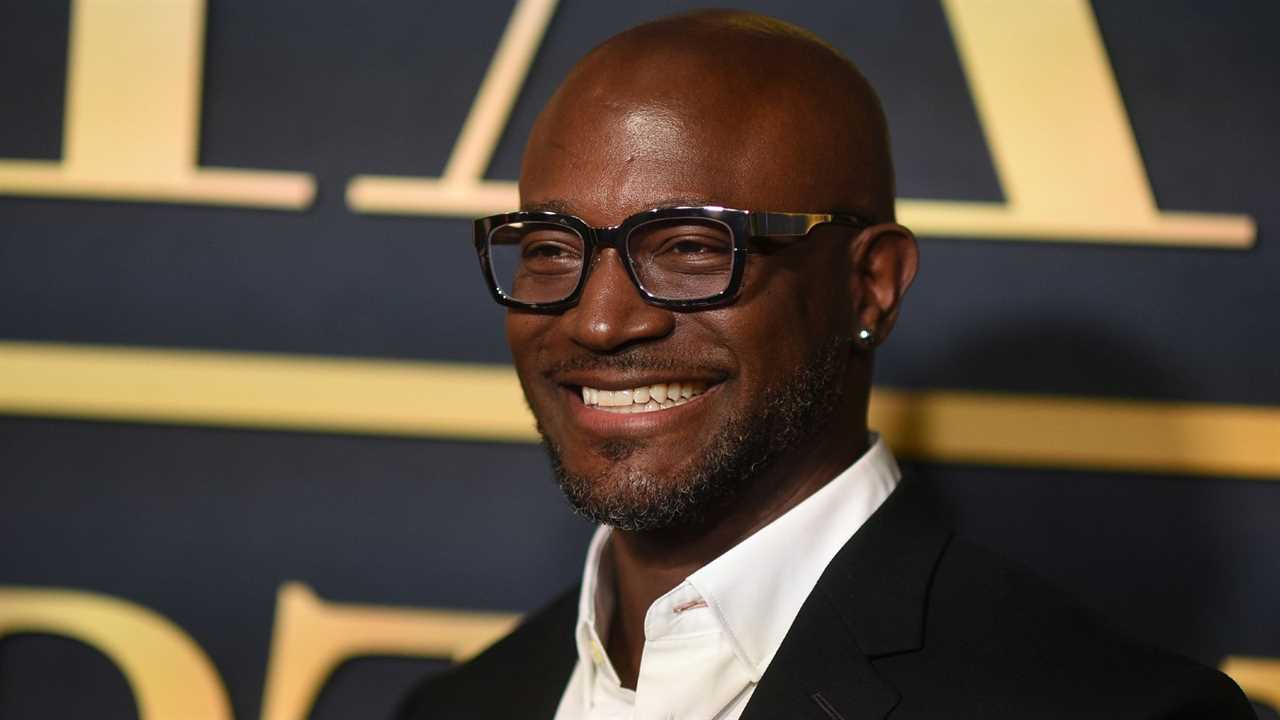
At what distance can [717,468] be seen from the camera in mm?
1384

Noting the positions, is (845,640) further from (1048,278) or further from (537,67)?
(537,67)

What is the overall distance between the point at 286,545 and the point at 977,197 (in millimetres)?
1274

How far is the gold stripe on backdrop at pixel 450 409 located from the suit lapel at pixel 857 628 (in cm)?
63

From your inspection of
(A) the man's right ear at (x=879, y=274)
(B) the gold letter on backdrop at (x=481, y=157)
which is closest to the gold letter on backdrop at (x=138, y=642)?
(B) the gold letter on backdrop at (x=481, y=157)

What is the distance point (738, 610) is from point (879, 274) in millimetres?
429

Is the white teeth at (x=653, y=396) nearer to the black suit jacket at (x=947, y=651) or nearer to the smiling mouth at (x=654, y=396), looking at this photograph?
the smiling mouth at (x=654, y=396)

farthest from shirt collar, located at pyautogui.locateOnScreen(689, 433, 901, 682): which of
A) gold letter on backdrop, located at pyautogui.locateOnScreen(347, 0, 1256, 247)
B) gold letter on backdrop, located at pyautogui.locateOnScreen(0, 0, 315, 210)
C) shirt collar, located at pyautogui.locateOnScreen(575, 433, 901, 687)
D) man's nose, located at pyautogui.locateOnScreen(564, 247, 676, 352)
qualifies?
gold letter on backdrop, located at pyautogui.locateOnScreen(0, 0, 315, 210)

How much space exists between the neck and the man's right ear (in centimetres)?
9

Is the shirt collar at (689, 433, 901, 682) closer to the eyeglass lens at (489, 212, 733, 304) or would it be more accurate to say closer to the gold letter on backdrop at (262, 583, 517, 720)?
the eyeglass lens at (489, 212, 733, 304)

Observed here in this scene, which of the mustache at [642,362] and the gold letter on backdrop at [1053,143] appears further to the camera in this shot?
the gold letter on backdrop at [1053,143]

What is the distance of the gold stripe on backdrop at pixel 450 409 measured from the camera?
1980 millimetres

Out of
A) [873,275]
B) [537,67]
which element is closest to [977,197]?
[873,275]

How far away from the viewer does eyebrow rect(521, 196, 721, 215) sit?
1.35 meters

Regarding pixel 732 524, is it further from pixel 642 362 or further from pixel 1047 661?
pixel 1047 661
